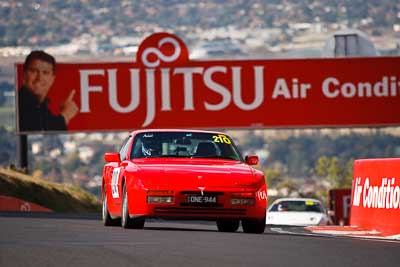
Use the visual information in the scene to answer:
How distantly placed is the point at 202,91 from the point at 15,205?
9.53 m

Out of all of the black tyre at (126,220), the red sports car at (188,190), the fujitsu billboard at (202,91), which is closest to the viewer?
the red sports car at (188,190)

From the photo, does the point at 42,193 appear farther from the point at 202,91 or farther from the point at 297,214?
the point at 297,214

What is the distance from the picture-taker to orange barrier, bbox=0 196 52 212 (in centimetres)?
3872

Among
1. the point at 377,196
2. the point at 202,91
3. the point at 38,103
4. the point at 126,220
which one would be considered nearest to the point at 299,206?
the point at 202,91

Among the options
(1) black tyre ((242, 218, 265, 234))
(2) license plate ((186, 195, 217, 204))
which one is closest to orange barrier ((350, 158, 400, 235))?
(1) black tyre ((242, 218, 265, 234))

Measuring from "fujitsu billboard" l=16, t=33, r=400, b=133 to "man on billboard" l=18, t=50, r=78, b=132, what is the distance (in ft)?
0.23

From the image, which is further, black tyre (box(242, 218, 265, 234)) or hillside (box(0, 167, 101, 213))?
hillside (box(0, 167, 101, 213))

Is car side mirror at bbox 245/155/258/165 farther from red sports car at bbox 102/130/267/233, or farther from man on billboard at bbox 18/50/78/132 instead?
man on billboard at bbox 18/50/78/132

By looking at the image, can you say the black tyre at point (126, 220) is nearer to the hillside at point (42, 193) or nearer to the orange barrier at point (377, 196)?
the orange barrier at point (377, 196)

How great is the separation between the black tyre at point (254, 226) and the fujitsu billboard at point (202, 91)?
2707 centimetres

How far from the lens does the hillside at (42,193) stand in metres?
42.5

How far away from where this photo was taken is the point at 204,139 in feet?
66.2

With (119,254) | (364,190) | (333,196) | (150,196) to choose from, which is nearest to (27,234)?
(150,196)

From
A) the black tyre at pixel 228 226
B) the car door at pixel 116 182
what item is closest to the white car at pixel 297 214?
the black tyre at pixel 228 226
